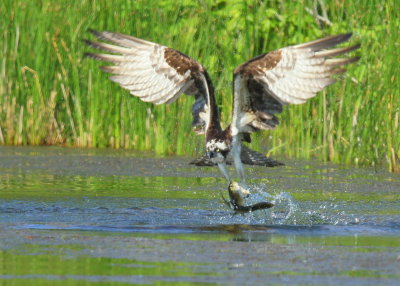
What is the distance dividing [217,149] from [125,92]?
3852 millimetres

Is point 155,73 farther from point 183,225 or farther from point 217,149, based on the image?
point 183,225

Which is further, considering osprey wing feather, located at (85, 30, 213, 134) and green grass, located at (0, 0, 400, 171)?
green grass, located at (0, 0, 400, 171)

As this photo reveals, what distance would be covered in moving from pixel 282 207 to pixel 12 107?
482cm

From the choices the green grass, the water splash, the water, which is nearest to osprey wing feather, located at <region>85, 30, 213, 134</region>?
the water

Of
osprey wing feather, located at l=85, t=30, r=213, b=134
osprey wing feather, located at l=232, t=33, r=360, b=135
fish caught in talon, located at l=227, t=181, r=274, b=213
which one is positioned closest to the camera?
fish caught in talon, located at l=227, t=181, r=274, b=213

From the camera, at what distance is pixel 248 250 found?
598 cm

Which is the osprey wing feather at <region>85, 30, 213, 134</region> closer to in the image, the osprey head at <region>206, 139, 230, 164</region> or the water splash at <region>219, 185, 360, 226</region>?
the osprey head at <region>206, 139, 230, 164</region>

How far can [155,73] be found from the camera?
8.58m

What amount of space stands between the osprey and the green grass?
2.65m

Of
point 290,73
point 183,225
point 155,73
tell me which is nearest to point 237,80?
point 290,73

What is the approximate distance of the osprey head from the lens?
8.06 m

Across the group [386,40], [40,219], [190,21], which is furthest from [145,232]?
[190,21]

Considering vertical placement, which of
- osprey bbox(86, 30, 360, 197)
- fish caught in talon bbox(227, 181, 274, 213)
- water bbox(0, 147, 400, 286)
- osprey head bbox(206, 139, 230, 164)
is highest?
osprey bbox(86, 30, 360, 197)

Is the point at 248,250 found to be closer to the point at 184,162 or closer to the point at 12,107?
the point at 184,162
